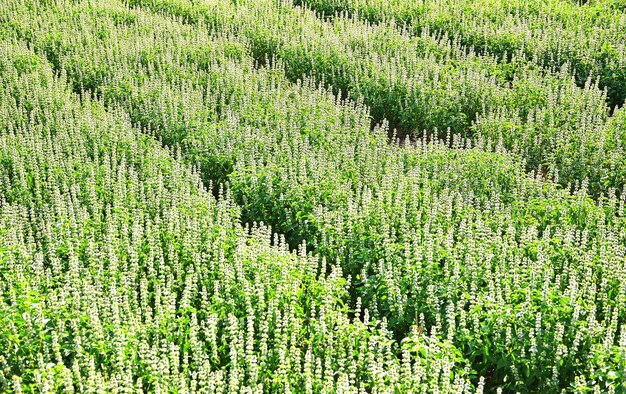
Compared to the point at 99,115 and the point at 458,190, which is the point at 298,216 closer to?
the point at 458,190

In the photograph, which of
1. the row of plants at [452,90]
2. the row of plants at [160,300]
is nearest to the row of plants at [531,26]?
the row of plants at [452,90]

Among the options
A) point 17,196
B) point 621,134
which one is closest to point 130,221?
point 17,196

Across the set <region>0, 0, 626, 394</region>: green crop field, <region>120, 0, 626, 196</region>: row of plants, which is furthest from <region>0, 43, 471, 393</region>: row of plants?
<region>120, 0, 626, 196</region>: row of plants

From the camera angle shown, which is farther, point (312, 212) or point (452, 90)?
point (452, 90)

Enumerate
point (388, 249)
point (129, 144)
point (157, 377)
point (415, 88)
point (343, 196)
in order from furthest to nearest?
point (415, 88) → point (129, 144) → point (343, 196) → point (388, 249) → point (157, 377)

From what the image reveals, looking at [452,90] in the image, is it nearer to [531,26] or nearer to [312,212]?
[531,26]

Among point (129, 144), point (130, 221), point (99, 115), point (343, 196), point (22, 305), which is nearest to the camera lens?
point (22, 305)

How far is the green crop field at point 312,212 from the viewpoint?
461cm

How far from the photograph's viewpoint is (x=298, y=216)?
6.81 metres

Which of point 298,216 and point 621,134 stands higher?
point 621,134

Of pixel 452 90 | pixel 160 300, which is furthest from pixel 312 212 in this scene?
pixel 452 90

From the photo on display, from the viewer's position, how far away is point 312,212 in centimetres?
693

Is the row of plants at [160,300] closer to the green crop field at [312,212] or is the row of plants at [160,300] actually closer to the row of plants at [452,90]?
the green crop field at [312,212]

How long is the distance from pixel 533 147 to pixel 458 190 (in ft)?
6.20
